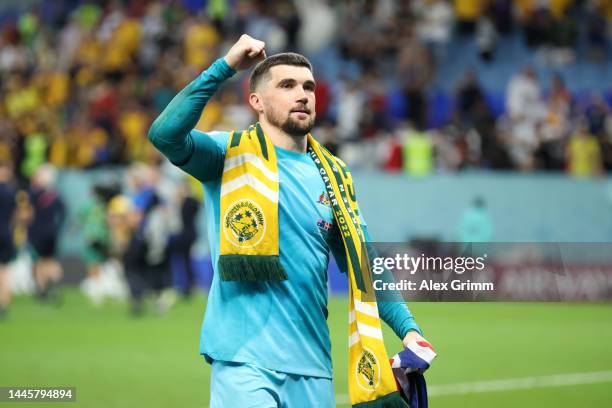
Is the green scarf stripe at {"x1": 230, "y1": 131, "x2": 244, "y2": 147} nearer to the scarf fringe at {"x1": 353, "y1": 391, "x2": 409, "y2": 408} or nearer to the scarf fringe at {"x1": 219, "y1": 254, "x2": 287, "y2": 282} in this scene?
the scarf fringe at {"x1": 219, "y1": 254, "x2": 287, "y2": 282}

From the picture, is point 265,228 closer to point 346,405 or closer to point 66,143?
point 346,405

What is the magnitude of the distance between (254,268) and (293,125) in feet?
2.54

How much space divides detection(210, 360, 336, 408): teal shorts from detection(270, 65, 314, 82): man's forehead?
1.47 m

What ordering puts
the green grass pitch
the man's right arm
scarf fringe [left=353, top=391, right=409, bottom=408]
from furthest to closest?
the green grass pitch, scarf fringe [left=353, top=391, right=409, bottom=408], the man's right arm

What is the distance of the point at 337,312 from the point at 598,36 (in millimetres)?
10713

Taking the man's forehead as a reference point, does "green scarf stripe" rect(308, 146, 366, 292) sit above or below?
below

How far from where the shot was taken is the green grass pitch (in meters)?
11.9

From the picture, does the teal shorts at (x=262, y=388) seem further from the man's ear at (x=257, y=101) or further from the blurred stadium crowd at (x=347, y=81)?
the blurred stadium crowd at (x=347, y=81)

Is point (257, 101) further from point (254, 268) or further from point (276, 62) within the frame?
point (254, 268)

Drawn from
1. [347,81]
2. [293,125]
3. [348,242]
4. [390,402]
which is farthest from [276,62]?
[347,81]

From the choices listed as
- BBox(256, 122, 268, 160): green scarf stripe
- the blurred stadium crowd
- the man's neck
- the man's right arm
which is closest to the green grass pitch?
the man's neck

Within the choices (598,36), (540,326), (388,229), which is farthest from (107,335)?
(598,36)

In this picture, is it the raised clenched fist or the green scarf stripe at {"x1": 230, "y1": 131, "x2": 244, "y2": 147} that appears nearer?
the raised clenched fist

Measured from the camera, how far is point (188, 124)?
18.3ft
